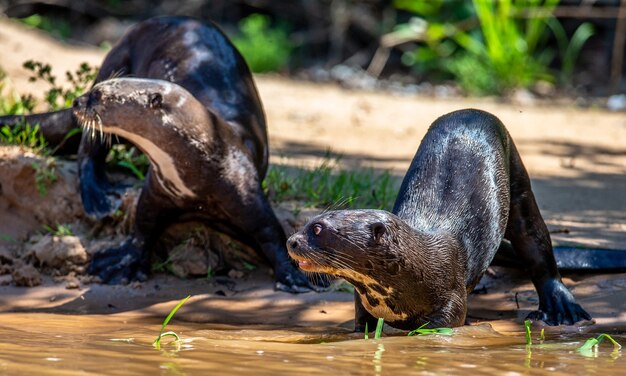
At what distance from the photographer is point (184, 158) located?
4.89 meters

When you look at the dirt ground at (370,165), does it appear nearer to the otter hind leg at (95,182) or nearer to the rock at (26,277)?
the rock at (26,277)

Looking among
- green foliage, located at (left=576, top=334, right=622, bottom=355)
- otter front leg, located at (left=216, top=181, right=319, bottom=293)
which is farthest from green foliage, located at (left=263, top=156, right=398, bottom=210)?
green foliage, located at (left=576, top=334, right=622, bottom=355)

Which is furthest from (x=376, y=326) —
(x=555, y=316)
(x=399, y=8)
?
(x=399, y=8)

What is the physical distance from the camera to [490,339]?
13.5 feet

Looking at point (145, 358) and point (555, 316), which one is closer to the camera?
point (145, 358)

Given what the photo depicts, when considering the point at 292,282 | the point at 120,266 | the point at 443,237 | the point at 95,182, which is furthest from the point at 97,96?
the point at 443,237

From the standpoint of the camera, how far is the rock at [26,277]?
5113 mm

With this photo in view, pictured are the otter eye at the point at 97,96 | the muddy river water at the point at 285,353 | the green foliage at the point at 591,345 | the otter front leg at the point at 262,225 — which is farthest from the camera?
the otter front leg at the point at 262,225

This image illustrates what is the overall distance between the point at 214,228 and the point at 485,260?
145 cm

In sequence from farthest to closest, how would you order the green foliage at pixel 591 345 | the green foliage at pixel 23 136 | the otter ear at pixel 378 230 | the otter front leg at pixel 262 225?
1. the green foliage at pixel 23 136
2. the otter front leg at pixel 262 225
3. the green foliage at pixel 591 345
4. the otter ear at pixel 378 230

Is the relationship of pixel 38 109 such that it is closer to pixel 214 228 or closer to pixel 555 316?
pixel 214 228

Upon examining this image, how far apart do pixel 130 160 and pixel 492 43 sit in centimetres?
575

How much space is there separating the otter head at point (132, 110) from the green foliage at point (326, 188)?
0.82 metres

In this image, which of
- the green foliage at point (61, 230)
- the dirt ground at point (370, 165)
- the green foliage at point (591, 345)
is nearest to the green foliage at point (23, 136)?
the dirt ground at point (370, 165)
